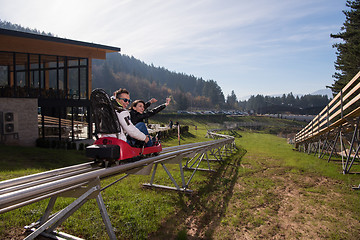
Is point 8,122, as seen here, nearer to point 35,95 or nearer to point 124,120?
point 35,95

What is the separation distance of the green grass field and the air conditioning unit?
756 cm

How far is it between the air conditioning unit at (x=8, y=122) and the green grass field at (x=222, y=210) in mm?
7557

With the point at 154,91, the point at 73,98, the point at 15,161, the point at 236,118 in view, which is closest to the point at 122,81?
the point at 154,91

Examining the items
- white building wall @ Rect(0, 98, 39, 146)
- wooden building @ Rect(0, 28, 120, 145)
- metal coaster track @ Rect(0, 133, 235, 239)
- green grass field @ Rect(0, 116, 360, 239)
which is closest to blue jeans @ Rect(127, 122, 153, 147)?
metal coaster track @ Rect(0, 133, 235, 239)

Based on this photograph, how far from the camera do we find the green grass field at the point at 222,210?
211 inches

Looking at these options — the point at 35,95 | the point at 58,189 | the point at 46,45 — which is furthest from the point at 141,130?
the point at 46,45

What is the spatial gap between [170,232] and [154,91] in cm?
16856

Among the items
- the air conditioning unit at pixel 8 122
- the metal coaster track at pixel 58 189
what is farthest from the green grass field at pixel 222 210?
the air conditioning unit at pixel 8 122

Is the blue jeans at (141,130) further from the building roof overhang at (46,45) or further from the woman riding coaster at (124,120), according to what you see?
the building roof overhang at (46,45)

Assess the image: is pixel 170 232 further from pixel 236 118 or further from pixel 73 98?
pixel 236 118

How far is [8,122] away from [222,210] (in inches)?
643

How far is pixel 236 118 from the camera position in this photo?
97062 millimetres

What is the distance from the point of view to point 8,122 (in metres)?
16.8

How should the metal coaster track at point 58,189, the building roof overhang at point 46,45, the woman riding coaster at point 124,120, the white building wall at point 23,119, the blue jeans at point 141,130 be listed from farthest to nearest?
the building roof overhang at point 46,45, the white building wall at point 23,119, the blue jeans at point 141,130, the woman riding coaster at point 124,120, the metal coaster track at point 58,189
